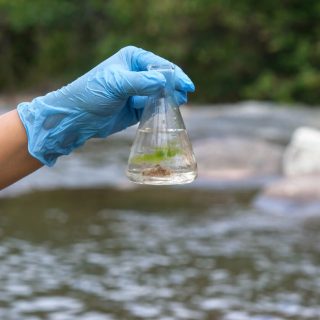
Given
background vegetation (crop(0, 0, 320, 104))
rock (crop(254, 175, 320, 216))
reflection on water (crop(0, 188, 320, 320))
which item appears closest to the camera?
reflection on water (crop(0, 188, 320, 320))

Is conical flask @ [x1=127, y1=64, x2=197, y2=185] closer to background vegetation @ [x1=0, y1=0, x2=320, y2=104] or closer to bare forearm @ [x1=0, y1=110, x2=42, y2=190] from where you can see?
bare forearm @ [x1=0, y1=110, x2=42, y2=190]

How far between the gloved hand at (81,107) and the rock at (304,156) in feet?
25.5

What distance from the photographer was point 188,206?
9219 millimetres

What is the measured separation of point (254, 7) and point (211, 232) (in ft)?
48.6

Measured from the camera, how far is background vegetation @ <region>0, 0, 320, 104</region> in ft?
70.6

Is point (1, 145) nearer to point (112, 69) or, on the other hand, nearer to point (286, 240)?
point (112, 69)

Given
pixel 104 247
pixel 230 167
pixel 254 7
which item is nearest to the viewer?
pixel 104 247

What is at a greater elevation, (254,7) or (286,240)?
(254,7)

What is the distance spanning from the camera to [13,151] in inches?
110

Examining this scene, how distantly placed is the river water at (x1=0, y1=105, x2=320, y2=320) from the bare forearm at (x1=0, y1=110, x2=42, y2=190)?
2.63 m

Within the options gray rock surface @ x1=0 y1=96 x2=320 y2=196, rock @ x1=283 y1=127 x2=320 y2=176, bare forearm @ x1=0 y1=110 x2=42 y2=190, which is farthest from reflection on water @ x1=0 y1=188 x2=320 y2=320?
bare forearm @ x1=0 y1=110 x2=42 y2=190

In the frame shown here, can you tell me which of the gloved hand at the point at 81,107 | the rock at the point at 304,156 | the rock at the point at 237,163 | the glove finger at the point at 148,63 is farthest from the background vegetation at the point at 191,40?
the gloved hand at the point at 81,107

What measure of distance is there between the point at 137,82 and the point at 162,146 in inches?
9.2

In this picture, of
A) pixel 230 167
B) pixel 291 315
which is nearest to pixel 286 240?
pixel 291 315
